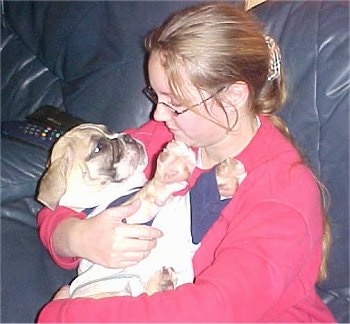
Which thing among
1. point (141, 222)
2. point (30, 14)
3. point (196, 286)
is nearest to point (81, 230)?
point (141, 222)

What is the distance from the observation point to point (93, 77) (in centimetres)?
222

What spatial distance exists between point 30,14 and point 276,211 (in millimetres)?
1466

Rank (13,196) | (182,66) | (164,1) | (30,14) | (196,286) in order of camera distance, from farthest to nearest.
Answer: (30,14), (13,196), (164,1), (182,66), (196,286)

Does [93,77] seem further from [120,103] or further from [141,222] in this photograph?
[141,222]

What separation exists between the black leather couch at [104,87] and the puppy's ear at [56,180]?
23 centimetres

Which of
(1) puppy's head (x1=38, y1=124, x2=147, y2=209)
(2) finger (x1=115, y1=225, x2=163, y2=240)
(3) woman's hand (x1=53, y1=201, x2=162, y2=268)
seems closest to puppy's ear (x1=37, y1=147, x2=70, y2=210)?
(1) puppy's head (x1=38, y1=124, x2=147, y2=209)

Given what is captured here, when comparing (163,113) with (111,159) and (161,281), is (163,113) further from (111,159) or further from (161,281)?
(161,281)

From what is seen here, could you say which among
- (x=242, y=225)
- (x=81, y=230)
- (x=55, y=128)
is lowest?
(x=55, y=128)

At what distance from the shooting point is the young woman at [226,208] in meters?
1.32

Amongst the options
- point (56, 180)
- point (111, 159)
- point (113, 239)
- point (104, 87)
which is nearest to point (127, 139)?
point (111, 159)

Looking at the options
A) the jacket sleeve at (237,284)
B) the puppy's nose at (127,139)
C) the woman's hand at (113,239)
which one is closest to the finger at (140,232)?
the woman's hand at (113,239)

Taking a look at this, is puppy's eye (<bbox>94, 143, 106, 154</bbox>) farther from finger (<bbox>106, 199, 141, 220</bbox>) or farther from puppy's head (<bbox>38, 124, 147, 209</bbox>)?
finger (<bbox>106, 199, 141, 220</bbox>)

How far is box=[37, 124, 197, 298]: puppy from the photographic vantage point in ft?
4.83

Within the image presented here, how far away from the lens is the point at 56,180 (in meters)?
1.64
